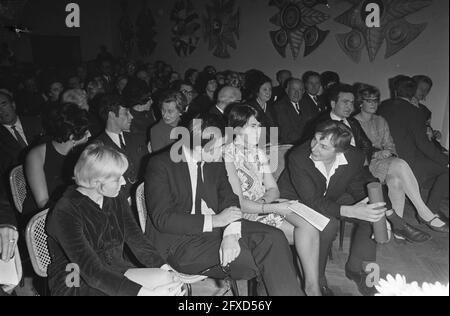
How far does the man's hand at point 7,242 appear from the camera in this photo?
67.7 inches

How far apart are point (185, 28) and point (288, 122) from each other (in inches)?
179

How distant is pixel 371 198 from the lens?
2.21 m

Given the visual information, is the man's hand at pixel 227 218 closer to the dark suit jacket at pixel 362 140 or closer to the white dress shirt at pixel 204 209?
the white dress shirt at pixel 204 209

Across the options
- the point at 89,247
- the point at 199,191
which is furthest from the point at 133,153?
the point at 89,247

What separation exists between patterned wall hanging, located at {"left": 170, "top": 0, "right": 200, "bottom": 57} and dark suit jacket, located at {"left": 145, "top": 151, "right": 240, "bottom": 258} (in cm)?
615

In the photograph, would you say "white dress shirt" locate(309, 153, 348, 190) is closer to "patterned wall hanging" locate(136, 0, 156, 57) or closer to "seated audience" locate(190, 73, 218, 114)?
"seated audience" locate(190, 73, 218, 114)

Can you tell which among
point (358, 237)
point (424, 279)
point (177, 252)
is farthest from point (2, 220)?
point (424, 279)

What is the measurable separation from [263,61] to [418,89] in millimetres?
2708

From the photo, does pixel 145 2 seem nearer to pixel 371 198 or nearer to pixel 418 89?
pixel 418 89

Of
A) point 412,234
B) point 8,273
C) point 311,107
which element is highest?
point 311,107

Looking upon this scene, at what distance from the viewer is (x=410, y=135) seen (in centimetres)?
353

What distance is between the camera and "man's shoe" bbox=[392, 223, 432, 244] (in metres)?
3.05

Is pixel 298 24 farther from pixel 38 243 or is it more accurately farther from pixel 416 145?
pixel 38 243

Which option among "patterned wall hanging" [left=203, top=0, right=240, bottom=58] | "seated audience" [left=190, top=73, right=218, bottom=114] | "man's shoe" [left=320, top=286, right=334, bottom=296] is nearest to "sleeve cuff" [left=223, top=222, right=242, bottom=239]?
"man's shoe" [left=320, top=286, right=334, bottom=296]
